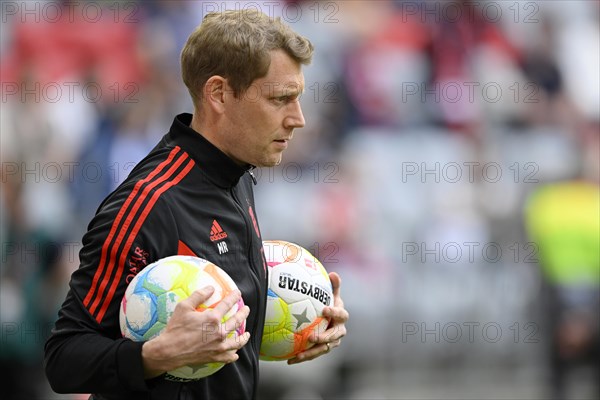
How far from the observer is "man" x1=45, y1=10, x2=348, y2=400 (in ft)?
11.4

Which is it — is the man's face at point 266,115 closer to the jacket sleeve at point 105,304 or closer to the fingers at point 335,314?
the jacket sleeve at point 105,304

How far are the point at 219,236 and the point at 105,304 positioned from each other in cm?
54

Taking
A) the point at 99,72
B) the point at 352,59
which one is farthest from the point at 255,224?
the point at 352,59

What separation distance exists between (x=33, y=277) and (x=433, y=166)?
382cm

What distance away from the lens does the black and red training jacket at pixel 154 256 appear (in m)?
3.52

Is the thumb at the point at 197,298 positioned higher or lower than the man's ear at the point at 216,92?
lower

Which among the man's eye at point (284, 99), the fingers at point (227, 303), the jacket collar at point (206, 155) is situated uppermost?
the man's eye at point (284, 99)

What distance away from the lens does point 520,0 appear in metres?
11.3

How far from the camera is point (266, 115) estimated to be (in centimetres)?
401

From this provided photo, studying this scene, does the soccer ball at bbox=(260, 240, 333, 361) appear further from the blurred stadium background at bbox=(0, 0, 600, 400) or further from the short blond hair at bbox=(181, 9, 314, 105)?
the blurred stadium background at bbox=(0, 0, 600, 400)

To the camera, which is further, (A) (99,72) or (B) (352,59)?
(B) (352,59)

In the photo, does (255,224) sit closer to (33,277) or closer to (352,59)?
(33,277)

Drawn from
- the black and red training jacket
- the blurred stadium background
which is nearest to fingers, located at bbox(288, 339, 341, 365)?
the black and red training jacket

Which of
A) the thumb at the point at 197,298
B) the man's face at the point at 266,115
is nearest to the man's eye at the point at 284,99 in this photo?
the man's face at the point at 266,115
